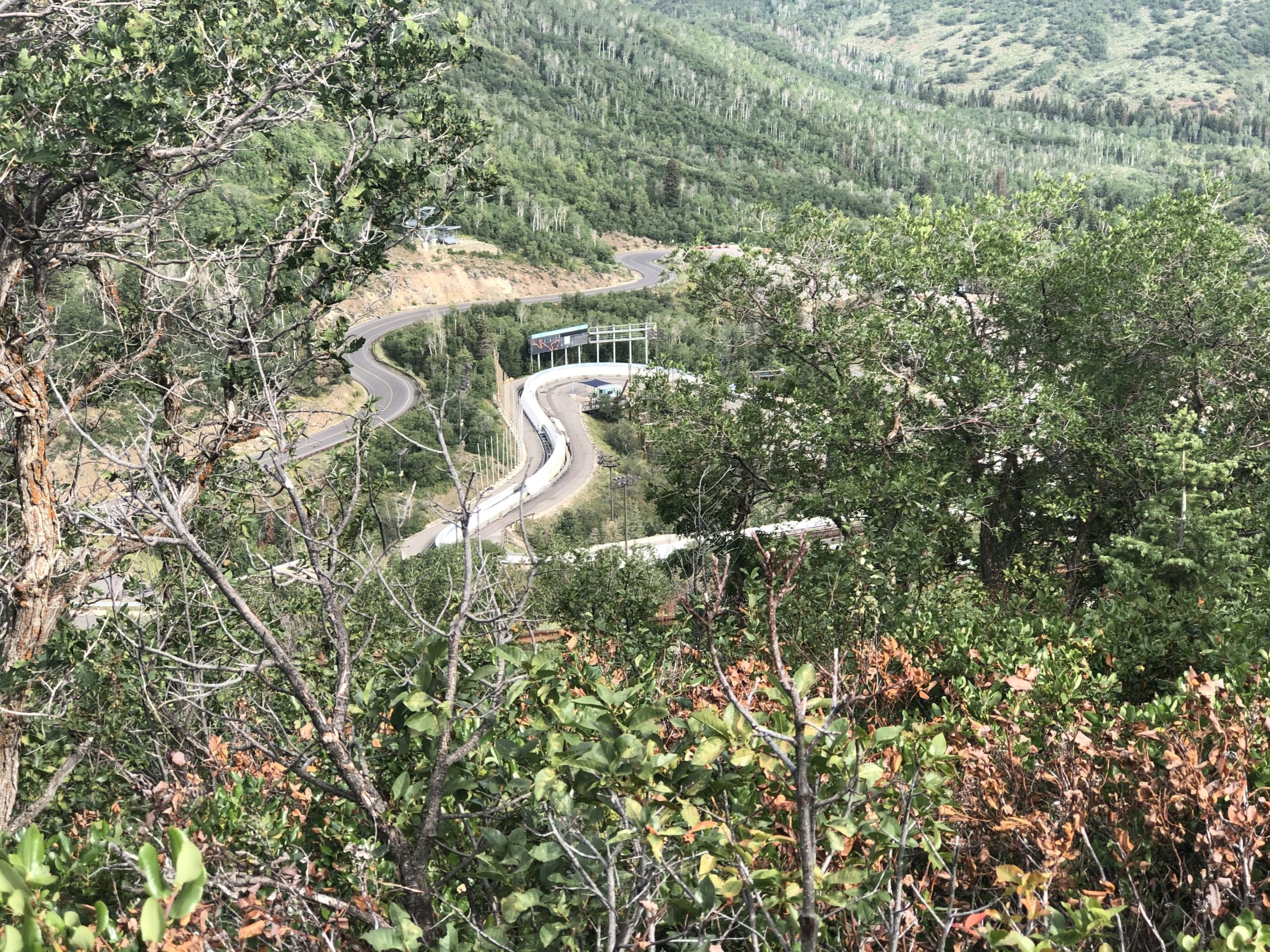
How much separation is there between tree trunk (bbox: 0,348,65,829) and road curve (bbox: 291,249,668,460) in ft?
186

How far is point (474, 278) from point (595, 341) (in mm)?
26495

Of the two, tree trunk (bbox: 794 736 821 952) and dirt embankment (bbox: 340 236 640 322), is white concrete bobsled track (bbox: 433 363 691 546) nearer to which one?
dirt embankment (bbox: 340 236 640 322)

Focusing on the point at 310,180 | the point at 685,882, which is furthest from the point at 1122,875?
the point at 310,180

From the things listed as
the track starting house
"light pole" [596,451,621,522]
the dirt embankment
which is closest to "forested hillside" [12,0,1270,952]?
"light pole" [596,451,621,522]

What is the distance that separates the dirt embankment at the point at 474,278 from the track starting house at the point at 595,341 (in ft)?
62.9

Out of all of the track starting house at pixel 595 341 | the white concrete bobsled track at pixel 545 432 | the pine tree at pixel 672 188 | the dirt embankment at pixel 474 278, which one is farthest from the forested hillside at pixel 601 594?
the pine tree at pixel 672 188

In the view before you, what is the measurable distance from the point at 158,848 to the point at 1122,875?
4190mm

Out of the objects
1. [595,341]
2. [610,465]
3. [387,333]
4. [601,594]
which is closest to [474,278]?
[387,333]

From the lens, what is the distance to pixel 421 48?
6.50m

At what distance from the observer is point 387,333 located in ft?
338

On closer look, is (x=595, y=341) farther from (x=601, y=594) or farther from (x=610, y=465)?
(x=601, y=594)

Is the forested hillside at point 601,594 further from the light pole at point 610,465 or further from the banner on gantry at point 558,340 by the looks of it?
the banner on gantry at point 558,340

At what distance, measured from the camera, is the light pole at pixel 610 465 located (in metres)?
69.9

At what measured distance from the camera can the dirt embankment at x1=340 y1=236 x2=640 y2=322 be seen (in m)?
116
